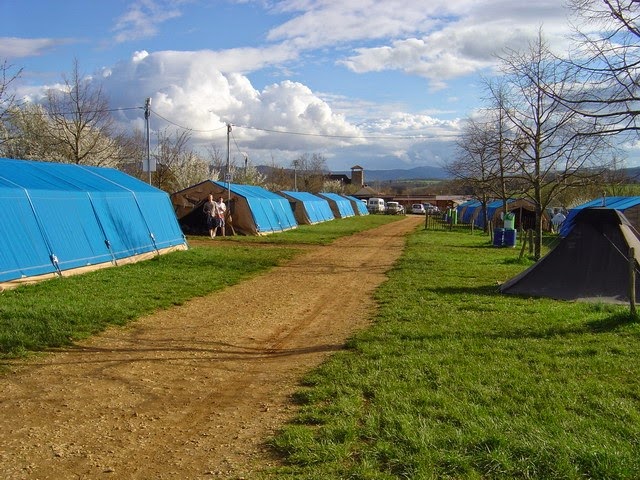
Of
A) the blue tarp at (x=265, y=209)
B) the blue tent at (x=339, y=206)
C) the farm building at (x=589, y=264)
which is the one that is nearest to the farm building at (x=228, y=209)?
the blue tarp at (x=265, y=209)

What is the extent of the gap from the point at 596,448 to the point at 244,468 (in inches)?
97.9

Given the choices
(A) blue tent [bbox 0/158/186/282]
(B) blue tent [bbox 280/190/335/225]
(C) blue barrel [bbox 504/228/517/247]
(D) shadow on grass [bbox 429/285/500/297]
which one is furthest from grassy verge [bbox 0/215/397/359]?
(B) blue tent [bbox 280/190/335/225]

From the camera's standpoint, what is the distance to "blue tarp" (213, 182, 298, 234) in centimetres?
2781

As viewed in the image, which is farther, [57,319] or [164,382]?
[57,319]

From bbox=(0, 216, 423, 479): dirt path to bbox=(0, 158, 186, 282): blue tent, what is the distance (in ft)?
12.6

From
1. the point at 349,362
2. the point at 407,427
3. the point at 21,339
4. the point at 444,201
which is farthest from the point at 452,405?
the point at 444,201

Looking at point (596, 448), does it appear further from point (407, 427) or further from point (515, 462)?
point (407, 427)

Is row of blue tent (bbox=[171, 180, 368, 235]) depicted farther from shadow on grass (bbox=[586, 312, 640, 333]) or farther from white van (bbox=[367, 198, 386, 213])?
white van (bbox=[367, 198, 386, 213])

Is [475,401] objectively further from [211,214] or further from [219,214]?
[219,214]

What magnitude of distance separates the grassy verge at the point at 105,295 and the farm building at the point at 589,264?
641 centimetres

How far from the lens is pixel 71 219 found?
1360 centimetres

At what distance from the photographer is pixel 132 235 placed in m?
16.2

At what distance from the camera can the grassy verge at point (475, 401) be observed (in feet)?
13.5

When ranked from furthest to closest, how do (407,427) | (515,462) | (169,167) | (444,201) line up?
(444,201), (169,167), (407,427), (515,462)
